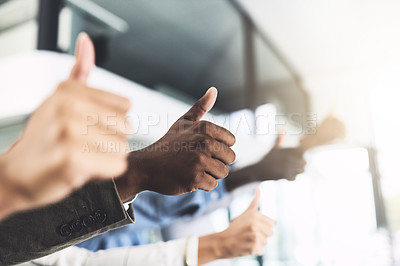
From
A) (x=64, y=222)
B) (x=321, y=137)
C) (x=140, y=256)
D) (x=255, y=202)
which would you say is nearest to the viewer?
(x=64, y=222)

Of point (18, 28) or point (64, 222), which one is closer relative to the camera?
point (64, 222)

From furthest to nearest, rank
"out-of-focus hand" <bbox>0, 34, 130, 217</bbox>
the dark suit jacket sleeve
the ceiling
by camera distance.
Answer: the ceiling
the dark suit jacket sleeve
"out-of-focus hand" <bbox>0, 34, 130, 217</bbox>

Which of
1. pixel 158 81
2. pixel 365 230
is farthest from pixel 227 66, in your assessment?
pixel 365 230

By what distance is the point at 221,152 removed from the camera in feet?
1.01

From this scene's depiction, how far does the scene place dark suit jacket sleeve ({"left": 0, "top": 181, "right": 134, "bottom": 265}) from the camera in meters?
0.28

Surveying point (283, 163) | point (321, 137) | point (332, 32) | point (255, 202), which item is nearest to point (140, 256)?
point (255, 202)

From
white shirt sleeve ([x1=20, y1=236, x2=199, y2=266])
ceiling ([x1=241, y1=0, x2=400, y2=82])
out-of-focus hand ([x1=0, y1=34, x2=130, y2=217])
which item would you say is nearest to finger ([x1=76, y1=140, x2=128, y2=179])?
out-of-focus hand ([x1=0, y1=34, x2=130, y2=217])

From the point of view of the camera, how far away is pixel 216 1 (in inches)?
53.2

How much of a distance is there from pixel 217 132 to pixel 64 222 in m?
0.16

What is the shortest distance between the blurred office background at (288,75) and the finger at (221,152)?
1.68 feet

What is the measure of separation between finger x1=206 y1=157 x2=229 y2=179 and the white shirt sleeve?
265 mm

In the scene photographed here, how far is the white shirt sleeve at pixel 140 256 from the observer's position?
52 cm

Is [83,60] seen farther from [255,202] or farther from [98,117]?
[255,202]

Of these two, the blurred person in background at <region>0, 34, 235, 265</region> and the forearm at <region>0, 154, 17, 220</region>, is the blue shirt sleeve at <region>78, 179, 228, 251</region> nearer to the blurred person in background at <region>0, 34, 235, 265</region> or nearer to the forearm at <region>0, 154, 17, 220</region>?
the blurred person in background at <region>0, 34, 235, 265</region>
